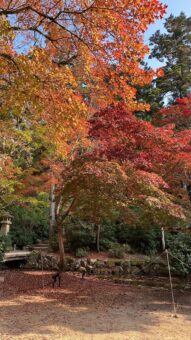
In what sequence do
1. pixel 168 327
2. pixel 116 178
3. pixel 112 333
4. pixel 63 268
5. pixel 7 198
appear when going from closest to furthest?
pixel 112 333, pixel 168 327, pixel 116 178, pixel 63 268, pixel 7 198

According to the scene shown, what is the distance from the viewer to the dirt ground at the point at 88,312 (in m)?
4.85

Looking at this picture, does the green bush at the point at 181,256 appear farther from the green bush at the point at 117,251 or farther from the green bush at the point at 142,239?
the green bush at the point at 142,239

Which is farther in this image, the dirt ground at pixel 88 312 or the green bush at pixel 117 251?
the green bush at pixel 117 251

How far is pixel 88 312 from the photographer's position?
6.14 m

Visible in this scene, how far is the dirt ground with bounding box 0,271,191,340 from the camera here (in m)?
4.85

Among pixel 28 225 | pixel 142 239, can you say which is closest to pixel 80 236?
pixel 142 239

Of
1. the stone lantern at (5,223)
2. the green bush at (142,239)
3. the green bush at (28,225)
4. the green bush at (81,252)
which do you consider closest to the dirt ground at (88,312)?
the green bush at (81,252)

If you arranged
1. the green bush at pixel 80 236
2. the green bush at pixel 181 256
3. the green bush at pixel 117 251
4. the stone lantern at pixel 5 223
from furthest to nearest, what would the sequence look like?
the stone lantern at pixel 5 223 → the green bush at pixel 80 236 → the green bush at pixel 117 251 → the green bush at pixel 181 256

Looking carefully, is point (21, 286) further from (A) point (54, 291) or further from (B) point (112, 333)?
(B) point (112, 333)

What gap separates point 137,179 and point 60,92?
8.47 feet

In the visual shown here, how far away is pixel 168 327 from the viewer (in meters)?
5.37

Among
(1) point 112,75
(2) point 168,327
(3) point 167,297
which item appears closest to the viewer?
(2) point 168,327

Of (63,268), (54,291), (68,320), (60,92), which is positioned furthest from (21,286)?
(60,92)

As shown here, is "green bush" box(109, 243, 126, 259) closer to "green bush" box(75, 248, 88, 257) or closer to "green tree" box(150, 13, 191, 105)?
"green bush" box(75, 248, 88, 257)
